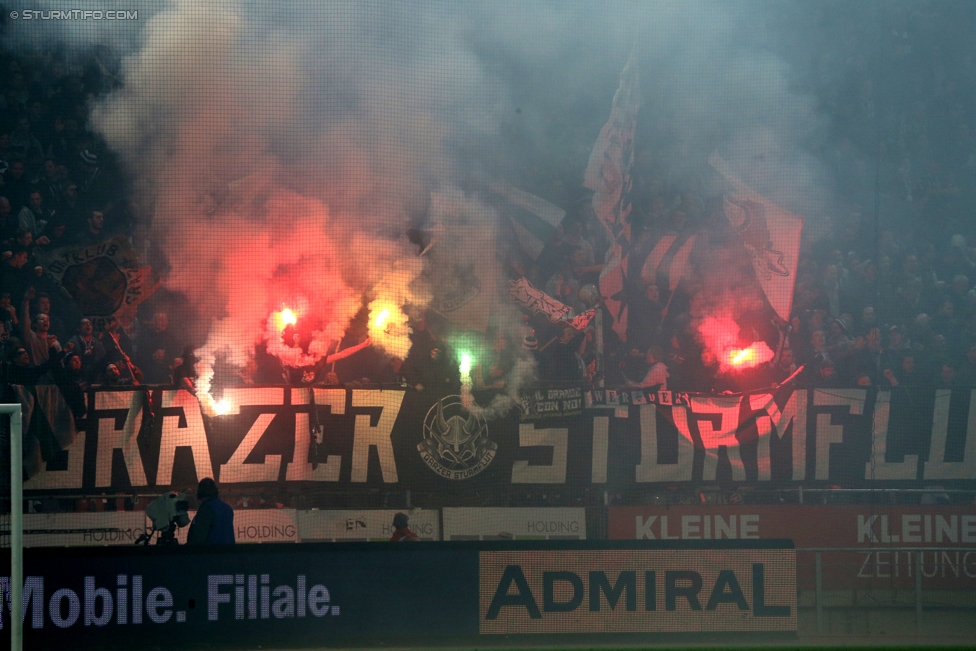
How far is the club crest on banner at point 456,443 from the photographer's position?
9711 mm

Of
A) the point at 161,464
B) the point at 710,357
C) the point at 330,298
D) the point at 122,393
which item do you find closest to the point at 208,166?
the point at 330,298

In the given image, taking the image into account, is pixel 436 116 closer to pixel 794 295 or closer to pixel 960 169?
pixel 794 295

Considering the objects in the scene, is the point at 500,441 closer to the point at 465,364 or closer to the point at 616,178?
the point at 465,364

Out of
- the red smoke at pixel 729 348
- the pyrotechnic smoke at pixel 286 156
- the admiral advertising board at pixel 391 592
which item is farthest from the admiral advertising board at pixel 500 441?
the admiral advertising board at pixel 391 592

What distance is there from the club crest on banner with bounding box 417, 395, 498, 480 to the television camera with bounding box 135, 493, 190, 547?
2355mm

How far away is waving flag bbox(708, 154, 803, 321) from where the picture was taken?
32.9 feet

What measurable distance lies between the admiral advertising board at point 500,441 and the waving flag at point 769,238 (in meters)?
1.07

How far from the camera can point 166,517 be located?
29.8ft

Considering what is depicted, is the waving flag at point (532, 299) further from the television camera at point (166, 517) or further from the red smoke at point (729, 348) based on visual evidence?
the television camera at point (166, 517)

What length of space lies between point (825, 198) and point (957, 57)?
6.91ft

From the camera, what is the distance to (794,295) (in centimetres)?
A: 1007

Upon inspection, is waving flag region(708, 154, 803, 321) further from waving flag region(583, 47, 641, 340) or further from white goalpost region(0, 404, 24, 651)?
white goalpost region(0, 404, 24, 651)

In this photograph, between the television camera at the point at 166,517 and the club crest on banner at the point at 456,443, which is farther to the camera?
the club crest on banner at the point at 456,443

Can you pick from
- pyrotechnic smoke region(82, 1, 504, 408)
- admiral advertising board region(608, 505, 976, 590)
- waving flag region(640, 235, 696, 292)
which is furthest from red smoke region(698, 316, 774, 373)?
pyrotechnic smoke region(82, 1, 504, 408)
